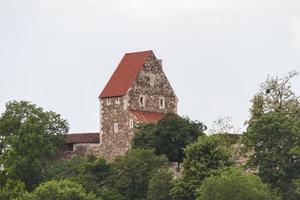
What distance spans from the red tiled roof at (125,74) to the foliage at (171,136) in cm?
952

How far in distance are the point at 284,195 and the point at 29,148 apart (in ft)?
100

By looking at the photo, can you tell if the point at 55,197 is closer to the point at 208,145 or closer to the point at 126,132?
the point at 208,145

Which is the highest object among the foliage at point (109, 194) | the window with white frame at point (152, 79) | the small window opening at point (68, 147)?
the window with white frame at point (152, 79)

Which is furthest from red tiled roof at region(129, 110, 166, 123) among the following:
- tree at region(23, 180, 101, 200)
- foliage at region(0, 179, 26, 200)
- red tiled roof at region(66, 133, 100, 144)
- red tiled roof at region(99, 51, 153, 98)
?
tree at region(23, 180, 101, 200)

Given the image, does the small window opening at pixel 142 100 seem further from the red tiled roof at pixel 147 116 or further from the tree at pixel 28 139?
the tree at pixel 28 139

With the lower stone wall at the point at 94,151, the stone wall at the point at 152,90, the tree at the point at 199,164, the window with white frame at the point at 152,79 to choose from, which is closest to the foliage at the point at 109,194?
the tree at the point at 199,164

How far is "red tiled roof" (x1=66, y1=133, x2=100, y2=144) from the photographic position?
125 m

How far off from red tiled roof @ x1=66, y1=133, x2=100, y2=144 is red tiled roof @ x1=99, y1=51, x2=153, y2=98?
4.00 m

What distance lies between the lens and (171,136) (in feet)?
369

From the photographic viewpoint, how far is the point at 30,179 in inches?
4587

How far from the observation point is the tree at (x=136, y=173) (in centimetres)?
10388

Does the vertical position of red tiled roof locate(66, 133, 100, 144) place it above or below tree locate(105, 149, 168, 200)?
above

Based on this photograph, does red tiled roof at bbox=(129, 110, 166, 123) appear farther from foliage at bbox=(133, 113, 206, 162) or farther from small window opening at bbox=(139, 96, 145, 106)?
foliage at bbox=(133, 113, 206, 162)

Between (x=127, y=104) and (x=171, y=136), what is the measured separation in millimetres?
11028
